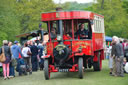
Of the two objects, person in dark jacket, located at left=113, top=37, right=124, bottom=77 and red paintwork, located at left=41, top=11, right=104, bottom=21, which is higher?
red paintwork, located at left=41, top=11, right=104, bottom=21

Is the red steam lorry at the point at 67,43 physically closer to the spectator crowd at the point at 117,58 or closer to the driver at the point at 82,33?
the driver at the point at 82,33

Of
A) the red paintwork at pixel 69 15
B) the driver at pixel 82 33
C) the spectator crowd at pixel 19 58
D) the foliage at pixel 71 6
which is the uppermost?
the foliage at pixel 71 6

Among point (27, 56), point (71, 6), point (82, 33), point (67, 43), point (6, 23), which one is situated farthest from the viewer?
point (71, 6)

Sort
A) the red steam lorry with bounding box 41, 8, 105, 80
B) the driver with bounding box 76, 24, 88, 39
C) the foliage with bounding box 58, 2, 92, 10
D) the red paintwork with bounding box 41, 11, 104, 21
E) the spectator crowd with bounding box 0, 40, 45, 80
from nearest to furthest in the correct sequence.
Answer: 1. the red steam lorry with bounding box 41, 8, 105, 80
2. the red paintwork with bounding box 41, 11, 104, 21
3. the driver with bounding box 76, 24, 88, 39
4. the spectator crowd with bounding box 0, 40, 45, 80
5. the foliage with bounding box 58, 2, 92, 10

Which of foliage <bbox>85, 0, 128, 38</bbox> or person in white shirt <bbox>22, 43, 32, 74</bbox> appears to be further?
foliage <bbox>85, 0, 128, 38</bbox>

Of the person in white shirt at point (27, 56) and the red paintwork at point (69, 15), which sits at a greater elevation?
the red paintwork at point (69, 15)

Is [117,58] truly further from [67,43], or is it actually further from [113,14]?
[113,14]

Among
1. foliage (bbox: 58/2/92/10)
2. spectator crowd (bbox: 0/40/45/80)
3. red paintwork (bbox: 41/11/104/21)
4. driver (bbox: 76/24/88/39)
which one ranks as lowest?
spectator crowd (bbox: 0/40/45/80)

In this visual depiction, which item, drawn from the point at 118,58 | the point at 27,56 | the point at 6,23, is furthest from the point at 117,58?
the point at 6,23

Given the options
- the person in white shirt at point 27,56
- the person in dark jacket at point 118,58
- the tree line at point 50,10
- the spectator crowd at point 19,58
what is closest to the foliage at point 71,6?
the tree line at point 50,10

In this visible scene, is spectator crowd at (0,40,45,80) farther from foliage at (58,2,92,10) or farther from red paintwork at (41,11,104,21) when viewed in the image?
foliage at (58,2,92,10)

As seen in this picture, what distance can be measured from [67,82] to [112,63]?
133 inches

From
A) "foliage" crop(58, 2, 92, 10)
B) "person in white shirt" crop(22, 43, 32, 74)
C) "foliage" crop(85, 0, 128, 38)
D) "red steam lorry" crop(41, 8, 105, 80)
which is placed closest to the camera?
"red steam lorry" crop(41, 8, 105, 80)

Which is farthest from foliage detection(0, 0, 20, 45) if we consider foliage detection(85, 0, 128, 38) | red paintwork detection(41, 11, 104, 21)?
red paintwork detection(41, 11, 104, 21)
